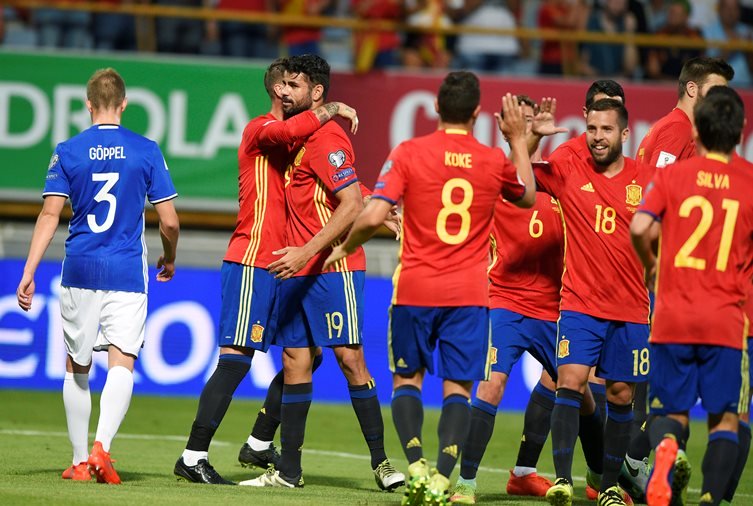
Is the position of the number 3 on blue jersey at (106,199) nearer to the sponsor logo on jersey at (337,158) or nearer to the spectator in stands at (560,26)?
the sponsor logo on jersey at (337,158)

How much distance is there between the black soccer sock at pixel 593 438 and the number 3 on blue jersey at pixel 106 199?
126 inches

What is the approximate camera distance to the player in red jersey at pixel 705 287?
6031 mm

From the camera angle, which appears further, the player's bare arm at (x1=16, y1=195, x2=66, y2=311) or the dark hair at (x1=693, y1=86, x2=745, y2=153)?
the player's bare arm at (x1=16, y1=195, x2=66, y2=311)

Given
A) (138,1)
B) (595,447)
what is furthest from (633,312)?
(138,1)

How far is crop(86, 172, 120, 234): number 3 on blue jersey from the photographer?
746cm

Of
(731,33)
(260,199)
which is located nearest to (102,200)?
(260,199)

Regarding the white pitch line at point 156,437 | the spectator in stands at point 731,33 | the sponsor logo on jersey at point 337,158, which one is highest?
the spectator in stands at point 731,33

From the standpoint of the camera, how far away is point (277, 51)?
615 inches

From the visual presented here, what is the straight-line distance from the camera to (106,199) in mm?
7465

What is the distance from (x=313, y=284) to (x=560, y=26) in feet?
31.6

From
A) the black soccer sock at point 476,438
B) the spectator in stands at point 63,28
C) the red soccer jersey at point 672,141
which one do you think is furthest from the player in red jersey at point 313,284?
the spectator in stands at point 63,28

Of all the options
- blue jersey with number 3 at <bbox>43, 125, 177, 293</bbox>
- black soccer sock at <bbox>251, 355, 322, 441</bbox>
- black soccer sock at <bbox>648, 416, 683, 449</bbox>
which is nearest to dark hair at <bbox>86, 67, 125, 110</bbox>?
blue jersey with number 3 at <bbox>43, 125, 177, 293</bbox>

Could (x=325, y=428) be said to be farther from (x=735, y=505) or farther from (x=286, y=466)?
(x=735, y=505)

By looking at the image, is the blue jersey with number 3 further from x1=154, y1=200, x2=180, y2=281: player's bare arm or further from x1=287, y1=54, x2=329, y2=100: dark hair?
x1=287, y1=54, x2=329, y2=100: dark hair
